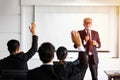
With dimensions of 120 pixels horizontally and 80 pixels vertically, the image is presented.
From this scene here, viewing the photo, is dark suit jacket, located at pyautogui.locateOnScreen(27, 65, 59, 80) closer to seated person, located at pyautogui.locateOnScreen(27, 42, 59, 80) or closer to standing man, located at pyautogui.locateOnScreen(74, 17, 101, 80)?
seated person, located at pyautogui.locateOnScreen(27, 42, 59, 80)

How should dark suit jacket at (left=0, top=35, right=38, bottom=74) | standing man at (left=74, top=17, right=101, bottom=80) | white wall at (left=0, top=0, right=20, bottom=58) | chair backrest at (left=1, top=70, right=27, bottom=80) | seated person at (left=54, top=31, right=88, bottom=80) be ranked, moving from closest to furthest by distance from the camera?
1. seated person at (left=54, top=31, right=88, bottom=80)
2. chair backrest at (left=1, top=70, right=27, bottom=80)
3. dark suit jacket at (left=0, top=35, right=38, bottom=74)
4. standing man at (left=74, top=17, right=101, bottom=80)
5. white wall at (left=0, top=0, right=20, bottom=58)

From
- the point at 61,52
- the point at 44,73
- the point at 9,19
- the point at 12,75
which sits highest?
Answer: the point at 9,19

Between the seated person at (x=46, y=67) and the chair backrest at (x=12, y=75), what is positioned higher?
the seated person at (x=46, y=67)

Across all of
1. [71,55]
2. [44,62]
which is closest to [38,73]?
[44,62]

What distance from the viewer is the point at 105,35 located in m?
6.82

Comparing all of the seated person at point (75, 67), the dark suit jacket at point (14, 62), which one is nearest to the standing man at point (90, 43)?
the dark suit jacket at point (14, 62)

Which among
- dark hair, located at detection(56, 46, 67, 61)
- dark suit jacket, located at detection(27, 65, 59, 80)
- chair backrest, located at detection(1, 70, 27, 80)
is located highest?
dark hair, located at detection(56, 46, 67, 61)

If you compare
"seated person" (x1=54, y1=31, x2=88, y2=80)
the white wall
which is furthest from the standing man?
"seated person" (x1=54, y1=31, x2=88, y2=80)

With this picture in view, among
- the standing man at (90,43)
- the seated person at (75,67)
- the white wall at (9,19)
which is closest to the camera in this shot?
the seated person at (75,67)

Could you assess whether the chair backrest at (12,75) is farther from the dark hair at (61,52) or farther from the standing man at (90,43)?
the standing man at (90,43)

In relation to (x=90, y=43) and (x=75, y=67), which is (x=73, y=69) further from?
(x=90, y=43)

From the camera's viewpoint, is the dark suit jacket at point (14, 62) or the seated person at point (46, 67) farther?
the dark suit jacket at point (14, 62)

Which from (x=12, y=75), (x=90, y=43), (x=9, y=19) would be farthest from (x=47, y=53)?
(x=9, y=19)

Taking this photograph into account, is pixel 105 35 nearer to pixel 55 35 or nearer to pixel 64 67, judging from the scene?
pixel 55 35
